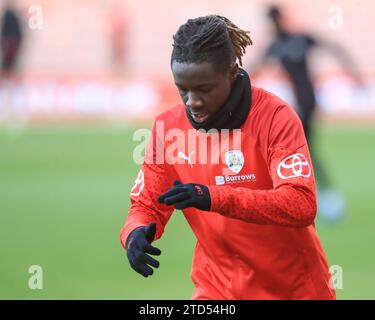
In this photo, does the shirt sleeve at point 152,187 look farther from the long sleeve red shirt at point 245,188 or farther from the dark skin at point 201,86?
the dark skin at point 201,86

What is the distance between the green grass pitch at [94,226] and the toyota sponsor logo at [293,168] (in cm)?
438

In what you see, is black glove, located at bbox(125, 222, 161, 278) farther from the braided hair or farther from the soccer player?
the braided hair

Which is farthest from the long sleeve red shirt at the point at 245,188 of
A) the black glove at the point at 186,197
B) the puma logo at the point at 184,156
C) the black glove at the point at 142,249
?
the black glove at the point at 186,197

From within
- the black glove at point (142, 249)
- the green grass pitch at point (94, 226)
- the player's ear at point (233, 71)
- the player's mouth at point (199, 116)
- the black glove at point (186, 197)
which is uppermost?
the green grass pitch at point (94, 226)

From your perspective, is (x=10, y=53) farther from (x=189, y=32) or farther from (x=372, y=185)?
(x=189, y=32)

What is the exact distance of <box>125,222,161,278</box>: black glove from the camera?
4648 mm

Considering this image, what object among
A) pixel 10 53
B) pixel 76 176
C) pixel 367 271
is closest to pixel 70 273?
pixel 367 271

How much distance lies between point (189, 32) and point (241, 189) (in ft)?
2.76

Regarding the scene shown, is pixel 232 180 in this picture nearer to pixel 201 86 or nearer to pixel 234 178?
pixel 234 178

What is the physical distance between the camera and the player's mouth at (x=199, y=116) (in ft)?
15.7

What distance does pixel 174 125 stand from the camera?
506cm

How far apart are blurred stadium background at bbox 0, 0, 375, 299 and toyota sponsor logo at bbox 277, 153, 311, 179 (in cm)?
436

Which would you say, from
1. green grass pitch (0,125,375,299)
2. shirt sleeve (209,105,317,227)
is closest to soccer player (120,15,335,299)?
shirt sleeve (209,105,317,227)

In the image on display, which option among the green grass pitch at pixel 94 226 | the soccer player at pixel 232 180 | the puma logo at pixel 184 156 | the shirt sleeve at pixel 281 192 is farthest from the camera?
the green grass pitch at pixel 94 226
